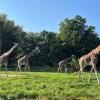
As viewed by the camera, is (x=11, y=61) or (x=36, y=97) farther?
(x=11, y=61)

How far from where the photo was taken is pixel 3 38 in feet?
272

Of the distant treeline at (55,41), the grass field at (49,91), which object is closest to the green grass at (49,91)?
the grass field at (49,91)

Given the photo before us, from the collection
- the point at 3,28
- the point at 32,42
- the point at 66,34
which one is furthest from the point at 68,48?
the point at 3,28

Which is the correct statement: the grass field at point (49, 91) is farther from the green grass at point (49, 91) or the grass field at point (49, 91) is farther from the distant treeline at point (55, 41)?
the distant treeline at point (55, 41)

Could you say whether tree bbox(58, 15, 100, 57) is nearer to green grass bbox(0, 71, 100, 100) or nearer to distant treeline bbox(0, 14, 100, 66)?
distant treeline bbox(0, 14, 100, 66)

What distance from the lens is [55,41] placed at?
8319cm

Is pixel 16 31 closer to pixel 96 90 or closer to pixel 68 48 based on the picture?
pixel 68 48

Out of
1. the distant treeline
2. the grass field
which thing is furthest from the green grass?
the distant treeline

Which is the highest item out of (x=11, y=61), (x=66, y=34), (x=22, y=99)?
(x=66, y=34)

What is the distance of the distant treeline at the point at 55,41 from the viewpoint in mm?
78125

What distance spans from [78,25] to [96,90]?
59.4 metres

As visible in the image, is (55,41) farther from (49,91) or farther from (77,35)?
(49,91)

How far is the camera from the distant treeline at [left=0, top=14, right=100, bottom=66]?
78.1 metres

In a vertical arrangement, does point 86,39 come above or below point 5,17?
below
